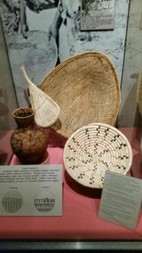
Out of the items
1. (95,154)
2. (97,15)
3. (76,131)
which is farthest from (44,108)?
(97,15)

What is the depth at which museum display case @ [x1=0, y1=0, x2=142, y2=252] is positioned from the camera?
0.72 metres

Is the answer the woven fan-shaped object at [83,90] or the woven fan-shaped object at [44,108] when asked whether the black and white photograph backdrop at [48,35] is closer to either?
the woven fan-shaped object at [83,90]

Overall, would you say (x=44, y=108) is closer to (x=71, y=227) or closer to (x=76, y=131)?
(x=76, y=131)

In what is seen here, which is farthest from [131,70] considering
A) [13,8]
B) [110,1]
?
[13,8]

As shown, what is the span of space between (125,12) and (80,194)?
0.78 meters

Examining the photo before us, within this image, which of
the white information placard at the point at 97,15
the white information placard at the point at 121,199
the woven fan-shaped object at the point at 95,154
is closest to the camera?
the white information placard at the point at 121,199

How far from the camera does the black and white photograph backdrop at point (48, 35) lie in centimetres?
96

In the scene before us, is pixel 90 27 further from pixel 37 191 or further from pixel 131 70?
pixel 37 191

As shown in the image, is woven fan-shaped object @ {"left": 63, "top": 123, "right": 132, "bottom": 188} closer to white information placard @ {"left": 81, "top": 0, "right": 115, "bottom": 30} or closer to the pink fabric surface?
the pink fabric surface

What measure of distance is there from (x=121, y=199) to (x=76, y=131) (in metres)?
0.33

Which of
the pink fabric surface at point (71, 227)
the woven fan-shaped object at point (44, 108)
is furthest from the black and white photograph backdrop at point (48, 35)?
the pink fabric surface at point (71, 227)

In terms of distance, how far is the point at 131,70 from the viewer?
104cm

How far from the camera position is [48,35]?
103 centimetres

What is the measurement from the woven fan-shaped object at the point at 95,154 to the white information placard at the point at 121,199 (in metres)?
0.08
